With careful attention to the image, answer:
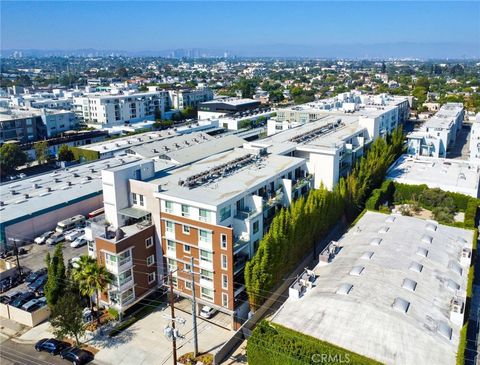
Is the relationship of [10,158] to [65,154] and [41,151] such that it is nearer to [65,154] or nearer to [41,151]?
[41,151]

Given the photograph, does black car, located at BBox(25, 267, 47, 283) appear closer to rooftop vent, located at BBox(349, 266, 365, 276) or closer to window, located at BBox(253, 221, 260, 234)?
window, located at BBox(253, 221, 260, 234)

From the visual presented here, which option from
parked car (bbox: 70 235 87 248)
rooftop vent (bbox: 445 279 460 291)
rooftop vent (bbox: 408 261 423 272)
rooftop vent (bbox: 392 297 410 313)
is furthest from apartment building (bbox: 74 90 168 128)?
rooftop vent (bbox: 392 297 410 313)

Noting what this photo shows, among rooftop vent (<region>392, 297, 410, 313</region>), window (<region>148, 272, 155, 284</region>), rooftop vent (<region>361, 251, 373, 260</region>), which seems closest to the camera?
rooftop vent (<region>392, 297, 410, 313</region>)

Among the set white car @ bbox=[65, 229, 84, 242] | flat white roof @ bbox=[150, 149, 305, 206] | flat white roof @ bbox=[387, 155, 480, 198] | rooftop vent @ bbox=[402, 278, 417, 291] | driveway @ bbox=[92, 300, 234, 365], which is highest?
flat white roof @ bbox=[150, 149, 305, 206]

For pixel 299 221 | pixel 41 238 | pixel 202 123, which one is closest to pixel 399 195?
pixel 299 221

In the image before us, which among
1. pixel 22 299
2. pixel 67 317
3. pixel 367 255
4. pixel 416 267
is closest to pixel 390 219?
pixel 367 255

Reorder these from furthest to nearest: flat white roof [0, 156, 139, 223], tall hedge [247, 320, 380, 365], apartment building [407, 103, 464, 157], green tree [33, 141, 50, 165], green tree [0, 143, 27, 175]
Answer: green tree [33, 141, 50, 165] → apartment building [407, 103, 464, 157] → green tree [0, 143, 27, 175] → flat white roof [0, 156, 139, 223] → tall hedge [247, 320, 380, 365]

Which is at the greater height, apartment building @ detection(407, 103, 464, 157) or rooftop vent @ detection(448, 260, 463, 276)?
apartment building @ detection(407, 103, 464, 157)
